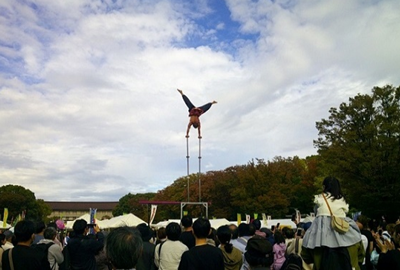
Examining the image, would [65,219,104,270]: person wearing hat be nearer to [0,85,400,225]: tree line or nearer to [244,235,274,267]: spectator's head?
[244,235,274,267]: spectator's head

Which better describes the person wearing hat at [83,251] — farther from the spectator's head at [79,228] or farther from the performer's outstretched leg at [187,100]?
the performer's outstretched leg at [187,100]

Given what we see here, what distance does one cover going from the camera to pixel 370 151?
103 feet

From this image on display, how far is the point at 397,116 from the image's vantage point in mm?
32312

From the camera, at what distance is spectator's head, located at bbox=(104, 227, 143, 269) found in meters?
2.93

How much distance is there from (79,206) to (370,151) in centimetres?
12538

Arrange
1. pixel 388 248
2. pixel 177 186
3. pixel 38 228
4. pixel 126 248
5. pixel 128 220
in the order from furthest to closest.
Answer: pixel 177 186 < pixel 128 220 < pixel 38 228 < pixel 388 248 < pixel 126 248

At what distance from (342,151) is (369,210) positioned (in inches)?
225

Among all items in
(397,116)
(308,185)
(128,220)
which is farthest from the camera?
(308,185)

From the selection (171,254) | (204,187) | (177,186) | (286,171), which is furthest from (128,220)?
(177,186)

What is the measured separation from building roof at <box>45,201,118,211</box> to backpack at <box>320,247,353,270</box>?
457 feet

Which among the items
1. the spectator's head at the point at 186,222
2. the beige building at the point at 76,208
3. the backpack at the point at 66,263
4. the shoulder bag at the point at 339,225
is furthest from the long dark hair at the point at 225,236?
the beige building at the point at 76,208

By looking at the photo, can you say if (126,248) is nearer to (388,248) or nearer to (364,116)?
(388,248)

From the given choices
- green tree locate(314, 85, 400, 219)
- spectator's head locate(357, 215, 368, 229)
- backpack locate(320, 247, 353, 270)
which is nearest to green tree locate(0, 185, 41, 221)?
green tree locate(314, 85, 400, 219)

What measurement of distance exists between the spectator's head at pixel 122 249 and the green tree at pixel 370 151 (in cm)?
3111
